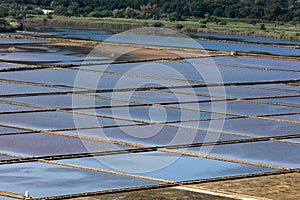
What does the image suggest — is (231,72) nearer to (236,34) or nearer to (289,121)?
(289,121)

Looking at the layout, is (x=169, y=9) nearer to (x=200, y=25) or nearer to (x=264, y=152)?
(x=200, y=25)

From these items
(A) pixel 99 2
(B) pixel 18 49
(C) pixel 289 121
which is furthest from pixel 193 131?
(A) pixel 99 2

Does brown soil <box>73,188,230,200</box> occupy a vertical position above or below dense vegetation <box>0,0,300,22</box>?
above

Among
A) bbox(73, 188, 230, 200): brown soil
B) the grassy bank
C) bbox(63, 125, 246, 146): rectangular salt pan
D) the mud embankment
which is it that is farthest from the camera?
the mud embankment

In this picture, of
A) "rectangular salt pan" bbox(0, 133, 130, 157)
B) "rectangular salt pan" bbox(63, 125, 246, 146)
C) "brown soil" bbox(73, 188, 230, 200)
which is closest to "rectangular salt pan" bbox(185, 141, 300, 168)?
"rectangular salt pan" bbox(63, 125, 246, 146)

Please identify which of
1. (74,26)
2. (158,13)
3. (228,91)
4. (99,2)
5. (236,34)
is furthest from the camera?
(99,2)

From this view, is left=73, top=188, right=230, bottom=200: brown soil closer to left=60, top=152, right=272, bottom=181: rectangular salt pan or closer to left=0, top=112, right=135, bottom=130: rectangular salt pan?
left=60, top=152, right=272, bottom=181: rectangular salt pan

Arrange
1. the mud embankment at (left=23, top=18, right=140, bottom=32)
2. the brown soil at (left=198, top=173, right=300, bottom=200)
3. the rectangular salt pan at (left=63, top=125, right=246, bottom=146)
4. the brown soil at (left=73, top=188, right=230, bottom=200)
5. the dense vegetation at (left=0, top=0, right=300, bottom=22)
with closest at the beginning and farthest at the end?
1. the brown soil at (left=73, top=188, right=230, bottom=200)
2. the brown soil at (left=198, top=173, right=300, bottom=200)
3. the rectangular salt pan at (left=63, top=125, right=246, bottom=146)
4. the mud embankment at (left=23, top=18, right=140, bottom=32)
5. the dense vegetation at (left=0, top=0, right=300, bottom=22)
